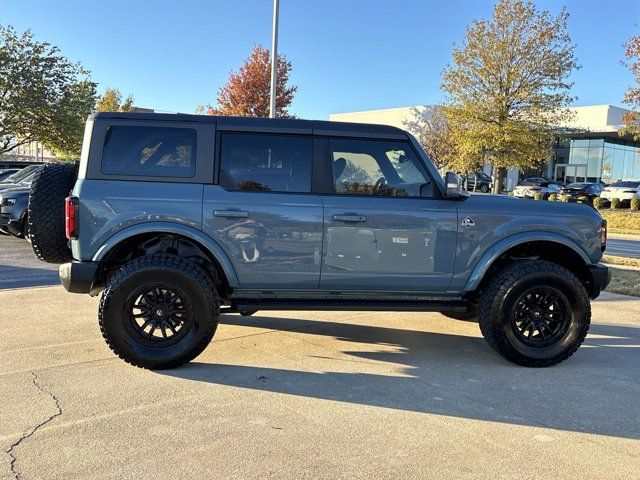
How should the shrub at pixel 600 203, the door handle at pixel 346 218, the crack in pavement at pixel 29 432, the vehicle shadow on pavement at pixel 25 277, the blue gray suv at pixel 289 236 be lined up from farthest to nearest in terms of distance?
the shrub at pixel 600 203
the vehicle shadow on pavement at pixel 25 277
the door handle at pixel 346 218
the blue gray suv at pixel 289 236
the crack in pavement at pixel 29 432

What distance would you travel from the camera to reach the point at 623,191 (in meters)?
29.5

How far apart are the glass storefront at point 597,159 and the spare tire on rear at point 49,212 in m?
55.5

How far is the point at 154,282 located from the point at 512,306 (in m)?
3.02

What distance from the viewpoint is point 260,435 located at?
3422 mm

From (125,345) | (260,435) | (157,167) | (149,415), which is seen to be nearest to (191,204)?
(157,167)

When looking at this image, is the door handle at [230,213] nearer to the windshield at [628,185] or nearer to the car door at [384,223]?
the car door at [384,223]

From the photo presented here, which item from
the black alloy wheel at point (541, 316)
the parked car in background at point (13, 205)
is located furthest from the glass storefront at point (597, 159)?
the black alloy wheel at point (541, 316)

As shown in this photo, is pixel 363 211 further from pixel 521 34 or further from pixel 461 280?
pixel 521 34

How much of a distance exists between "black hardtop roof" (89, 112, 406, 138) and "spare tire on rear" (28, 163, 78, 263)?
0.65 metres

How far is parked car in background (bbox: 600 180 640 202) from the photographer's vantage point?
29.1 meters

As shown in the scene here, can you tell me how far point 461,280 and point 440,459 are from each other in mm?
2017

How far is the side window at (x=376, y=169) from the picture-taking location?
483cm

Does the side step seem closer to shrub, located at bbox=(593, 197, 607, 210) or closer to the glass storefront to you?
shrub, located at bbox=(593, 197, 607, 210)

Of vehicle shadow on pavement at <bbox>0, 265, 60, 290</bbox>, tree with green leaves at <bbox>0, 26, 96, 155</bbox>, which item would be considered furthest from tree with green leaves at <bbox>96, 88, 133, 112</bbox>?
vehicle shadow on pavement at <bbox>0, 265, 60, 290</bbox>
